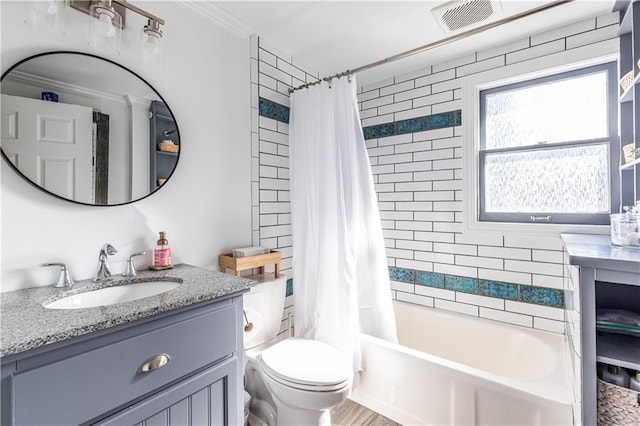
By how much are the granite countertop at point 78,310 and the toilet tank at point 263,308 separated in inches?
16.3

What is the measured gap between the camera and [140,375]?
35.6 inches

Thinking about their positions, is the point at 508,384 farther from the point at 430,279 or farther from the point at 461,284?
the point at 430,279

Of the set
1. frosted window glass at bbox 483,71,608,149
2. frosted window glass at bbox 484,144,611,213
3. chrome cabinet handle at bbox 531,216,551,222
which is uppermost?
frosted window glass at bbox 483,71,608,149

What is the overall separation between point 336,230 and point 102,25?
1.47 m

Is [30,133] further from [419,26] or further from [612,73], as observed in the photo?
[612,73]

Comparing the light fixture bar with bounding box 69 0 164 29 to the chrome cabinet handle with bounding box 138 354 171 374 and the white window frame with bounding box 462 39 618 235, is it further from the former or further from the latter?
the white window frame with bounding box 462 39 618 235

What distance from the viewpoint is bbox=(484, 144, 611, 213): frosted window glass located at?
6.09 feet

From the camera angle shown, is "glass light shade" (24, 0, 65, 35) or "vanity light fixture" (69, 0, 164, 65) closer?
"glass light shade" (24, 0, 65, 35)

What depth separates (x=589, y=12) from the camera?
1.73 metres

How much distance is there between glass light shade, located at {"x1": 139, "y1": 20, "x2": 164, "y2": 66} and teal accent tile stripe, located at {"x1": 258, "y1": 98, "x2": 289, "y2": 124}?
0.70m

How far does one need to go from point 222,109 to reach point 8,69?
0.91 meters

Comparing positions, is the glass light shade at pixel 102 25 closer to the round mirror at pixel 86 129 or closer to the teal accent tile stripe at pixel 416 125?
the round mirror at pixel 86 129

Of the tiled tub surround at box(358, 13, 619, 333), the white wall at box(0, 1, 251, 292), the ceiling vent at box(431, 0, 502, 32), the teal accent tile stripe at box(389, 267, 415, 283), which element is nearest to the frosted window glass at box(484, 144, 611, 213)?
the tiled tub surround at box(358, 13, 619, 333)

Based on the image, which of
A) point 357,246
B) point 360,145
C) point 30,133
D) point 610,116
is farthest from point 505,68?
point 30,133
